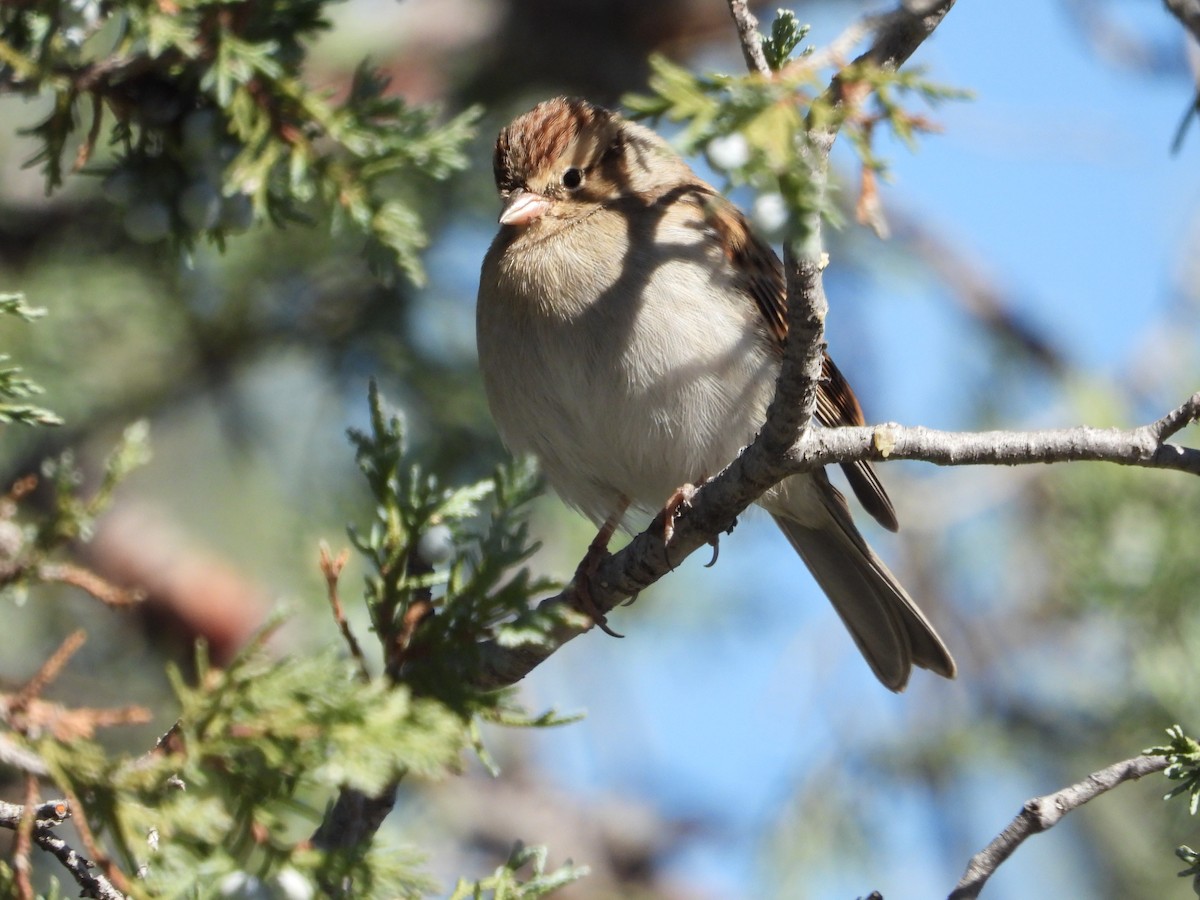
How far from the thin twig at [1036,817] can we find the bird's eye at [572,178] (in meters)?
2.45

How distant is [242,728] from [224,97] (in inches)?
46.4

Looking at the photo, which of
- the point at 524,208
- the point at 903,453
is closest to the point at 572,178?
the point at 524,208

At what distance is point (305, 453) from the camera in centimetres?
500

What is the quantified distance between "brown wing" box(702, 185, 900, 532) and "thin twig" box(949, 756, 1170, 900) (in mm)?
1752

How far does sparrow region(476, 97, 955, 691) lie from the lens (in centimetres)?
358

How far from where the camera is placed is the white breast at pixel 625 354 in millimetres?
3553

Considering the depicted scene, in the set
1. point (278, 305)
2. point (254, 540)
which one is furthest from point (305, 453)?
point (254, 540)

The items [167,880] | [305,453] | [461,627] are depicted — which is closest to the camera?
[167,880]

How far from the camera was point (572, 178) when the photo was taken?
4.08 m

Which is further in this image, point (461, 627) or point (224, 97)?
point (224, 97)

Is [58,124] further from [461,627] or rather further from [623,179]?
[623,179]

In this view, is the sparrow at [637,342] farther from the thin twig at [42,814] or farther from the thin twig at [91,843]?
the thin twig at [91,843]

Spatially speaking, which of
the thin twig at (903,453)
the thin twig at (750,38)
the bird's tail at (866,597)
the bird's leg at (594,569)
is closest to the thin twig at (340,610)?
the thin twig at (903,453)

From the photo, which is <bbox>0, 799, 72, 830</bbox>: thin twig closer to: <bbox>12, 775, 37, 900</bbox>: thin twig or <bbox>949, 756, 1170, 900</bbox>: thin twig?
<bbox>12, 775, 37, 900</bbox>: thin twig
